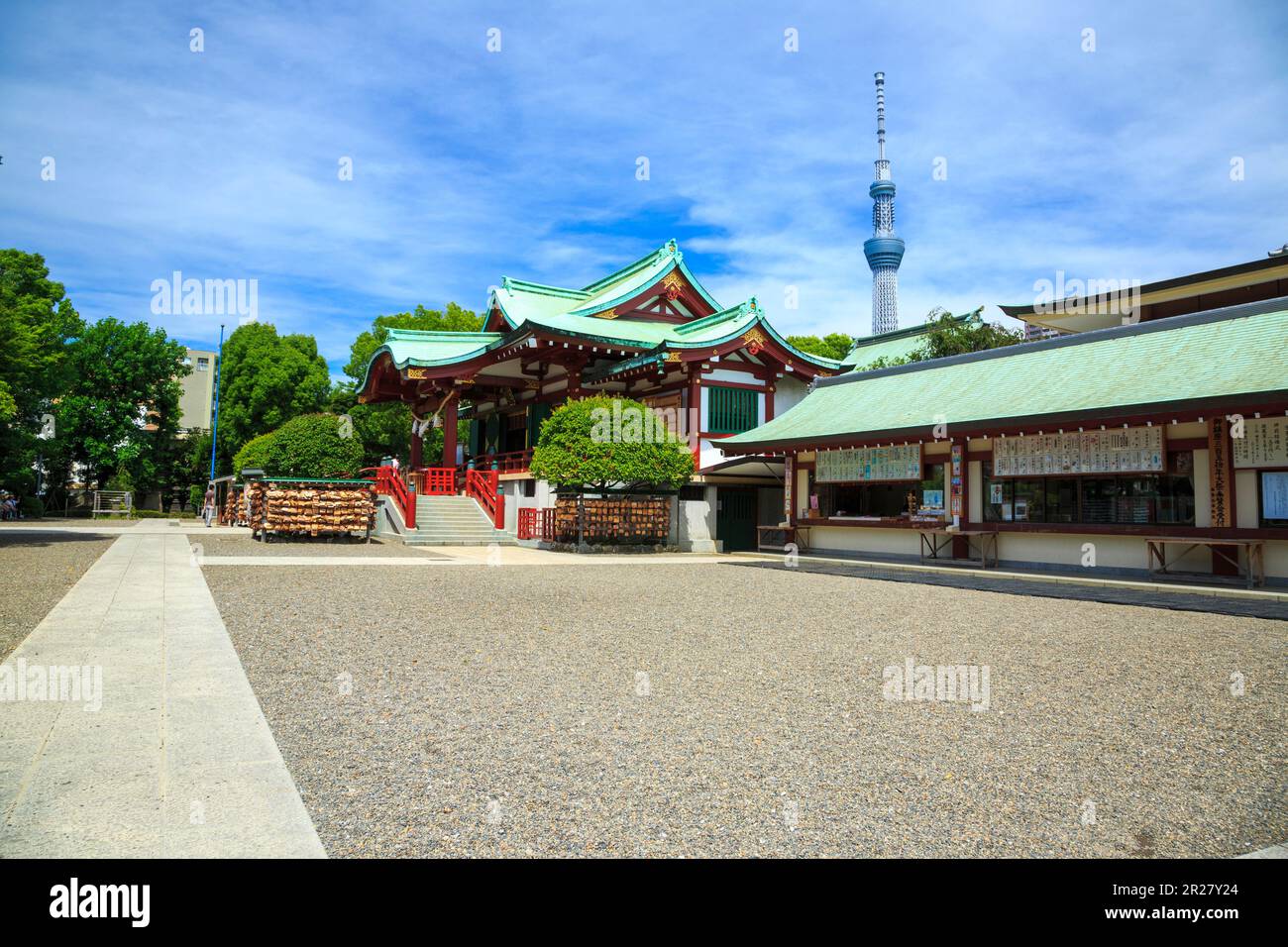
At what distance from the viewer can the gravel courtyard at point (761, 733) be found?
3703 millimetres

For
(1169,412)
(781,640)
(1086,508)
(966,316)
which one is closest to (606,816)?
(781,640)

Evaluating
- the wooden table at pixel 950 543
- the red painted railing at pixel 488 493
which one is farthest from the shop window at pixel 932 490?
the red painted railing at pixel 488 493

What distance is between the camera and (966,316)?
3391cm

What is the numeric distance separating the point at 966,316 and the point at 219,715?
33925mm

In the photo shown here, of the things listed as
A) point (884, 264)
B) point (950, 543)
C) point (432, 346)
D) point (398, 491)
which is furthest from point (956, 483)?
point (884, 264)

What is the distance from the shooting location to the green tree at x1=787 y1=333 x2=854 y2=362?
50062 mm

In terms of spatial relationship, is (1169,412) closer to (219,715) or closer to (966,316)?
(219,715)

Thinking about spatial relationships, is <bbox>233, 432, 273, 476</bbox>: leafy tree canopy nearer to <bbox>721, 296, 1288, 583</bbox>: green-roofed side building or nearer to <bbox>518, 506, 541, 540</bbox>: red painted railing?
<bbox>518, 506, 541, 540</bbox>: red painted railing

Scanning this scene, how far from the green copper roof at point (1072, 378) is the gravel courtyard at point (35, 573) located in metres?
16.0

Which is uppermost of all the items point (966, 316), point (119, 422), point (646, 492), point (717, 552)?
point (966, 316)

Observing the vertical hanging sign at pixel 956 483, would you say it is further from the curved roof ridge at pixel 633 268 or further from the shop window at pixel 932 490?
the curved roof ridge at pixel 633 268

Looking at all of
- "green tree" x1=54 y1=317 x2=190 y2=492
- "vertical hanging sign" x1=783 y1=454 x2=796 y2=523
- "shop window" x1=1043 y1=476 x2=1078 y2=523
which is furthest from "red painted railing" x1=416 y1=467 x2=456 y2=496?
"green tree" x1=54 y1=317 x2=190 y2=492

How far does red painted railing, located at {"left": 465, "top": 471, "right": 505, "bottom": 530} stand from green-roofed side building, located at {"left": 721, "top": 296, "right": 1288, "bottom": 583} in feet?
31.0
